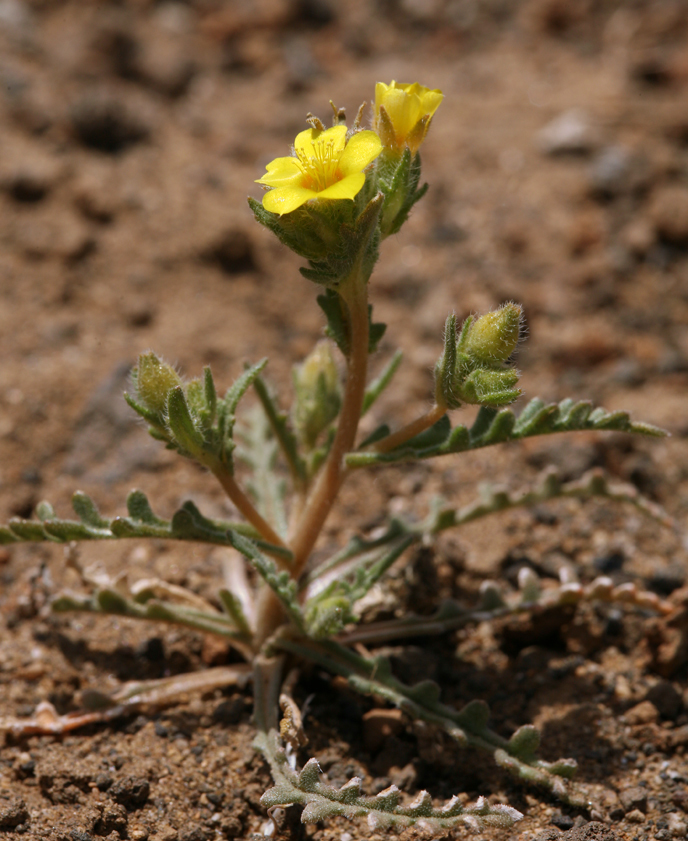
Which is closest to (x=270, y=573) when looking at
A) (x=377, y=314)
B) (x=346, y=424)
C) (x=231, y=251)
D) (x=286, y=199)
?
(x=346, y=424)

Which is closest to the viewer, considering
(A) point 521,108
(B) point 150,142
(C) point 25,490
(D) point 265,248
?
(C) point 25,490

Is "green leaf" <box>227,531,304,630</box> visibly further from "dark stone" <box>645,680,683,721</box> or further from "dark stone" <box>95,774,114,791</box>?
"dark stone" <box>645,680,683,721</box>

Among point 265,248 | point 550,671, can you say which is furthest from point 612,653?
point 265,248

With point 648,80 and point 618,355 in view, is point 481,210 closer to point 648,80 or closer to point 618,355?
point 618,355

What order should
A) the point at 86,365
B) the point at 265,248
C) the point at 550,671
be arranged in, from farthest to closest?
the point at 265,248 → the point at 86,365 → the point at 550,671

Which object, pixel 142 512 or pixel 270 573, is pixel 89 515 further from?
pixel 270 573

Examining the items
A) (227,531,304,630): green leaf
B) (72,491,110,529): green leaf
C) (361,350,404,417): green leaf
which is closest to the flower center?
(361,350,404,417): green leaf

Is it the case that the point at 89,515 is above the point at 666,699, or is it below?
above

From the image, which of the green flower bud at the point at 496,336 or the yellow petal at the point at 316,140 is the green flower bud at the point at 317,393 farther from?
the yellow petal at the point at 316,140
